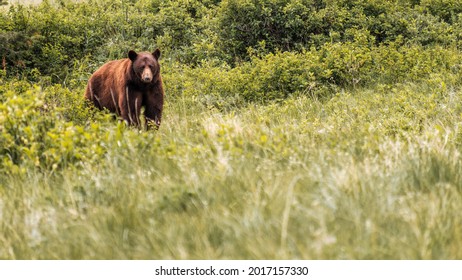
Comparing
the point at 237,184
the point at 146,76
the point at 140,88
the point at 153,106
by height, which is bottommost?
the point at 153,106

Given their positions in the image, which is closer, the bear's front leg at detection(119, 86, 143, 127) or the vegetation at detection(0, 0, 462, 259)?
the vegetation at detection(0, 0, 462, 259)

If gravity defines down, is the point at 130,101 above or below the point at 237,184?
below

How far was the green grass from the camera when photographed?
3.26m

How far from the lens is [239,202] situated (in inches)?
153

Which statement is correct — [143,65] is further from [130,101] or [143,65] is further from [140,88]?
[130,101]

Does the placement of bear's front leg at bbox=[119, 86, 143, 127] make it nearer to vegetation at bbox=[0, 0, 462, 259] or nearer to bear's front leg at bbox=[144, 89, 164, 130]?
bear's front leg at bbox=[144, 89, 164, 130]

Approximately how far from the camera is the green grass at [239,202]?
3258 millimetres

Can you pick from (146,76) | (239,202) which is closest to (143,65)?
(146,76)

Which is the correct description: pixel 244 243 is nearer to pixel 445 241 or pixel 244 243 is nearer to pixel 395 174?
pixel 445 241

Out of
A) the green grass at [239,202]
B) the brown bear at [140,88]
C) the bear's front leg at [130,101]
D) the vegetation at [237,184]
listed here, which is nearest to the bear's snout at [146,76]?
the brown bear at [140,88]

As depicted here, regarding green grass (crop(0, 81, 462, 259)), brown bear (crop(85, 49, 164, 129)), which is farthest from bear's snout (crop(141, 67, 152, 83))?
green grass (crop(0, 81, 462, 259))

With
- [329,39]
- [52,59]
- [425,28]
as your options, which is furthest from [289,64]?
[52,59]

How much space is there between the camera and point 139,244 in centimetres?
356
